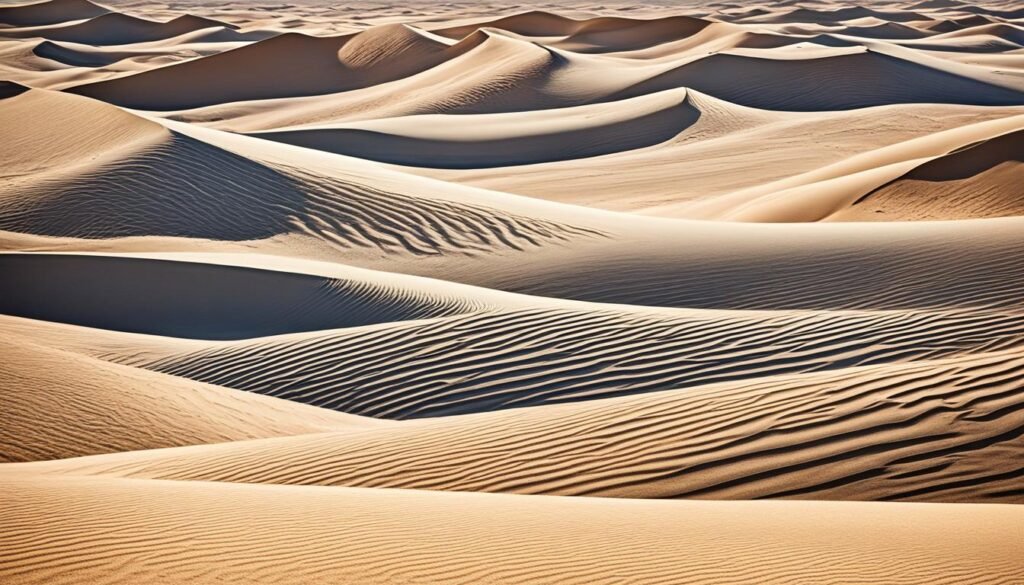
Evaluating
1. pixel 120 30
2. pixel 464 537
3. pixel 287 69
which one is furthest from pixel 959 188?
pixel 120 30

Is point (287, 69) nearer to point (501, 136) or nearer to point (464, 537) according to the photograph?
point (501, 136)

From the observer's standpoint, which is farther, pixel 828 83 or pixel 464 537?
pixel 828 83

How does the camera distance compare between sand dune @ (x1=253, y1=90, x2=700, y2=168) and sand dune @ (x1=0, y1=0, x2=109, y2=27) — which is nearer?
sand dune @ (x1=253, y1=90, x2=700, y2=168)

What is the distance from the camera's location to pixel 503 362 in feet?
27.3

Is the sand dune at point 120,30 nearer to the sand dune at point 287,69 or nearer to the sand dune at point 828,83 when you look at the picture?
the sand dune at point 287,69

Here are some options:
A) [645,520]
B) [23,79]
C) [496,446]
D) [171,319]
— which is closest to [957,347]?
[496,446]

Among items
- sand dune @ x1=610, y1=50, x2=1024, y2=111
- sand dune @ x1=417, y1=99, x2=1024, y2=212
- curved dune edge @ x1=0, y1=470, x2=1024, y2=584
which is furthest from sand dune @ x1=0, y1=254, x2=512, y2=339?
sand dune @ x1=610, y1=50, x2=1024, y2=111

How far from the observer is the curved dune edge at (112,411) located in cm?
668

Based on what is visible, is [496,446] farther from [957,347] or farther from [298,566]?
[957,347]

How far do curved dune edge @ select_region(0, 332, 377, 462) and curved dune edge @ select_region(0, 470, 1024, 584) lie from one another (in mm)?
1776

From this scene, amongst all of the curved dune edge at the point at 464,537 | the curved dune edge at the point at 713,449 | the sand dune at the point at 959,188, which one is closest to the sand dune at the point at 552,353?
the curved dune edge at the point at 713,449

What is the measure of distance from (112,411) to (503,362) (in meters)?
2.89

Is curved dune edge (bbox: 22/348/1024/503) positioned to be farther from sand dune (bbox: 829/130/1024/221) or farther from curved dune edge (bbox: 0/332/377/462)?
sand dune (bbox: 829/130/1024/221)

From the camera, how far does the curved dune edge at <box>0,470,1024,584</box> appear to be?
359 cm
